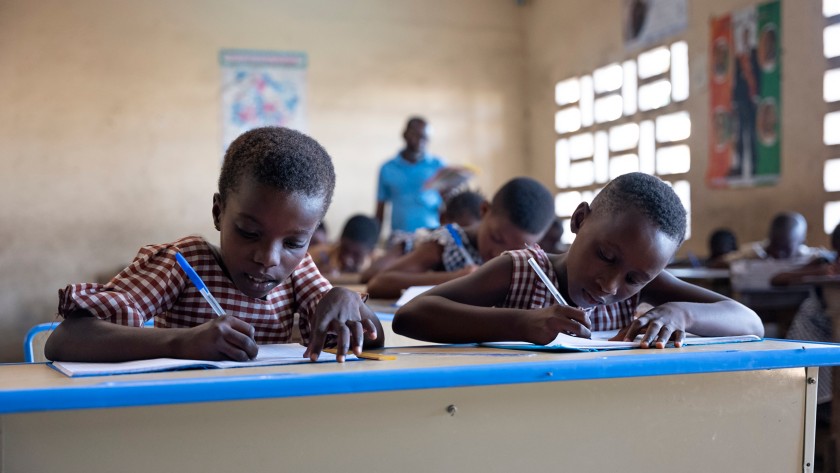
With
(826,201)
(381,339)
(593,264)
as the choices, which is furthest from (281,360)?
(826,201)

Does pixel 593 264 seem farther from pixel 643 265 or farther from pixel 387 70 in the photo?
pixel 387 70

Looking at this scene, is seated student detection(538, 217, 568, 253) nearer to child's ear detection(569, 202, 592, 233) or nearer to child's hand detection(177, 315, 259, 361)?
child's ear detection(569, 202, 592, 233)

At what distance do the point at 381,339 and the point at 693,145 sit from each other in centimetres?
540

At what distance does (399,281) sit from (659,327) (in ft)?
4.75

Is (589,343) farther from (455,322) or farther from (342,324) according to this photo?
(342,324)

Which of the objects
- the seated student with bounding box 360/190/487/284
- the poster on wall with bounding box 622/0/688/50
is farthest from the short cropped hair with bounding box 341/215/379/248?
the poster on wall with bounding box 622/0/688/50

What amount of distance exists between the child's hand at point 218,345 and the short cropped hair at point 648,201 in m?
0.76

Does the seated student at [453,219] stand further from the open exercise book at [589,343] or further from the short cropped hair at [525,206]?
the open exercise book at [589,343]

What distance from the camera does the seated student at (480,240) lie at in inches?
101

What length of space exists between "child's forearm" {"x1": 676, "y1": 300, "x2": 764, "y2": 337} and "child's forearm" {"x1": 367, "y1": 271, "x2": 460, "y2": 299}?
1.12 metres

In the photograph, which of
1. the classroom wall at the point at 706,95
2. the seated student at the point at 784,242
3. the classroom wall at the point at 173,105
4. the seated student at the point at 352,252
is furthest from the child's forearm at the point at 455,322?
the classroom wall at the point at 173,105

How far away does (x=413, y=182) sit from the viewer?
6059mm

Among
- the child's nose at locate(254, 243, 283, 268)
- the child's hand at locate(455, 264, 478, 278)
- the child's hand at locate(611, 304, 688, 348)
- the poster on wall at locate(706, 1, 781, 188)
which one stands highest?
the poster on wall at locate(706, 1, 781, 188)

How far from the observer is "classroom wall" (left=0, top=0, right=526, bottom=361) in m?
7.53
